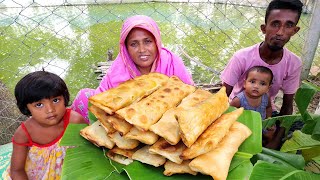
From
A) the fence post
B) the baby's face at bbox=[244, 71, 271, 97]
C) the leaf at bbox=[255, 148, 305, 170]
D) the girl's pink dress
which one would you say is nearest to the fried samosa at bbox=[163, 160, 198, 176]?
the leaf at bbox=[255, 148, 305, 170]

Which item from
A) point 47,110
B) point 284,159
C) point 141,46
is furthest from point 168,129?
point 141,46

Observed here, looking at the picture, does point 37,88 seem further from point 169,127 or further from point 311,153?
point 311,153

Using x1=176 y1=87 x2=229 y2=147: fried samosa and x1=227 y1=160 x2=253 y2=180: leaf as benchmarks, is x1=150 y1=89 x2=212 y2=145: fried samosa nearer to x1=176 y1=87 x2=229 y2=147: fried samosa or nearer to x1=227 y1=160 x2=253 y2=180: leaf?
x1=176 y1=87 x2=229 y2=147: fried samosa

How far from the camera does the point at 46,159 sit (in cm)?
170

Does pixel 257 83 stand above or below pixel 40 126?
above

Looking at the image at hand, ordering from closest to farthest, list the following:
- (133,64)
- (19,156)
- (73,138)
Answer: (73,138) < (19,156) < (133,64)

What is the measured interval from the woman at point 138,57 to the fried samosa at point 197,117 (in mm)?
855

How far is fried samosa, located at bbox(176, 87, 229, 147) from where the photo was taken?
0.88 m

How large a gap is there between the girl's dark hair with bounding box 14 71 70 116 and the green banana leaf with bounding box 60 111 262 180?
417 millimetres

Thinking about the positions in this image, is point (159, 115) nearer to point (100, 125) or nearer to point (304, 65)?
point (100, 125)

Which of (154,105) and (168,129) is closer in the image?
(168,129)

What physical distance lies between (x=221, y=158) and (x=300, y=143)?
29.5 inches

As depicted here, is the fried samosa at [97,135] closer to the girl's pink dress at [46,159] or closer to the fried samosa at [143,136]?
the fried samosa at [143,136]

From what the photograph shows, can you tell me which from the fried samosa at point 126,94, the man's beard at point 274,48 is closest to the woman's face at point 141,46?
the fried samosa at point 126,94
